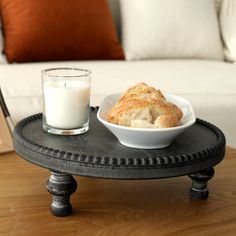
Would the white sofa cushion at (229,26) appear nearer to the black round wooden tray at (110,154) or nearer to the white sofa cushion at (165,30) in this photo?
the white sofa cushion at (165,30)

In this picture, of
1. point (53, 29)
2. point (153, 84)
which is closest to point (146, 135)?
point (153, 84)

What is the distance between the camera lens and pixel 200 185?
0.96 meters

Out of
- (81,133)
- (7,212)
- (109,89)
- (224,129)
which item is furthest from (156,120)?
(224,129)

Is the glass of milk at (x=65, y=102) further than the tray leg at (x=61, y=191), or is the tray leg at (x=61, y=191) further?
the glass of milk at (x=65, y=102)

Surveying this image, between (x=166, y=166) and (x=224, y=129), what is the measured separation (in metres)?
1.08

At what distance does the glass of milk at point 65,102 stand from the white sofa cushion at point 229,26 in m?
1.57

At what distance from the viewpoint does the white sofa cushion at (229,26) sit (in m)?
2.42

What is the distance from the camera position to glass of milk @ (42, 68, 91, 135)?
97cm

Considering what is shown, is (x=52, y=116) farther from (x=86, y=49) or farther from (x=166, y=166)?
(x=86, y=49)

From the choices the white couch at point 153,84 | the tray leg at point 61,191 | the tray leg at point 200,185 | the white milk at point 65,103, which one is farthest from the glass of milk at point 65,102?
the white couch at point 153,84

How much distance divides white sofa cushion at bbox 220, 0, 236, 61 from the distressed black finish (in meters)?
1.49

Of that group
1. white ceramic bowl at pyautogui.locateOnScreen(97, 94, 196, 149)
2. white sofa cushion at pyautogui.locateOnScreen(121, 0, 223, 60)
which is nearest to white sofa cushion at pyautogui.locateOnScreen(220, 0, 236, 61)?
white sofa cushion at pyautogui.locateOnScreen(121, 0, 223, 60)

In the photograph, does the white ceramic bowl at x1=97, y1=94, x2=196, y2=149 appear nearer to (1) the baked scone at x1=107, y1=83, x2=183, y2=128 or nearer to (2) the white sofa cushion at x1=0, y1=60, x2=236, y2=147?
(1) the baked scone at x1=107, y1=83, x2=183, y2=128

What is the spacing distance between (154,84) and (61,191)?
1.04 m
